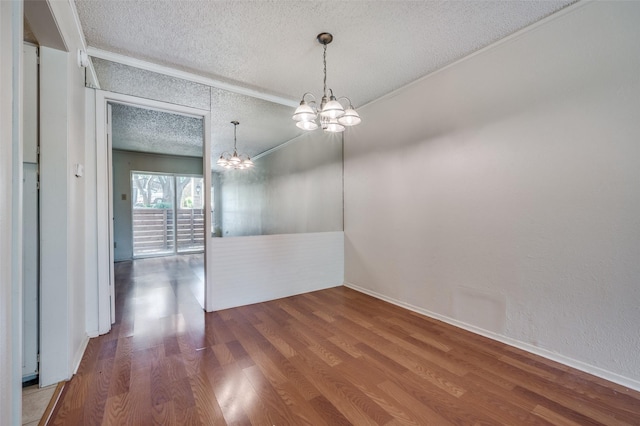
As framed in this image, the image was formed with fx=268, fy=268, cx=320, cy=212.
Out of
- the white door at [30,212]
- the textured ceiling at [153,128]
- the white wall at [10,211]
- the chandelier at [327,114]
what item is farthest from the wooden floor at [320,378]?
the textured ceiling at [153,128]

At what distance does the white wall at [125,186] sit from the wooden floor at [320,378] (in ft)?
13.2

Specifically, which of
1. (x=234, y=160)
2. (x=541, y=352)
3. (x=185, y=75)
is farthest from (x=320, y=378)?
(x=185, y=75)

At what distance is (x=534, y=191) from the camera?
7.12 ft

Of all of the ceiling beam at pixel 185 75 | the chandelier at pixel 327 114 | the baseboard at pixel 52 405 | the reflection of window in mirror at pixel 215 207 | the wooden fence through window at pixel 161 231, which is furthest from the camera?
the wooden fence through window at pixel 161 231

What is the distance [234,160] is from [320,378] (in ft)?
8.16

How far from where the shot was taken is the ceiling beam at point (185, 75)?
99.6 inches

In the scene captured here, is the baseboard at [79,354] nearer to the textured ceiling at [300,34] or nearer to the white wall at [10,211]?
the white wall at [10,211]

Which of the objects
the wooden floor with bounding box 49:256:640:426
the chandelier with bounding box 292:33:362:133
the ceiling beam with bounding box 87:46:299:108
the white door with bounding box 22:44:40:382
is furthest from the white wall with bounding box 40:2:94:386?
the chandelier with bounding box 292:33:362:133

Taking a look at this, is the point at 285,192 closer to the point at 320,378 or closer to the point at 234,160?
the point at 234,160

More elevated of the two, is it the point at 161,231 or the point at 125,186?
the point at 125,186

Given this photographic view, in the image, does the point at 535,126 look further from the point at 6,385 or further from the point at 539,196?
the point at 6,385

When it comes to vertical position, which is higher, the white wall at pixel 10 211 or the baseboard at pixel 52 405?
the white wall at pixel 10 211

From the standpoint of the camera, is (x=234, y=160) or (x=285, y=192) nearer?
(x=234, y=160)

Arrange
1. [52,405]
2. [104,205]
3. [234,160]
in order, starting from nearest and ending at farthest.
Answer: [52,405] → [104,205] → [234,160]
